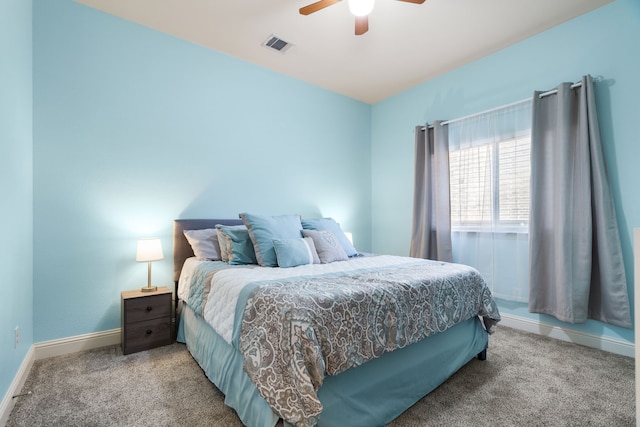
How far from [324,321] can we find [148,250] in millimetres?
1817

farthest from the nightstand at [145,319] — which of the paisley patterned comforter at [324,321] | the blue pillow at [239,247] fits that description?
the paisley patterned comforter at [324,321]

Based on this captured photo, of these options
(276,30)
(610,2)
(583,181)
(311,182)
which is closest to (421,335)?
(583,181)

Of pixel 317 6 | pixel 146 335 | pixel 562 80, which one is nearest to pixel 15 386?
pixel 146 335

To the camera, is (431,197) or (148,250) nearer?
(148,250)

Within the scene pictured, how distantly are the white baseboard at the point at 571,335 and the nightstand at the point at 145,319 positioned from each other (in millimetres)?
3226

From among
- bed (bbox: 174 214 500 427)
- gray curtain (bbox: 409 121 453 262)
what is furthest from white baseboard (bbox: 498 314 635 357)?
bed (bbox: 174 214 500 427)

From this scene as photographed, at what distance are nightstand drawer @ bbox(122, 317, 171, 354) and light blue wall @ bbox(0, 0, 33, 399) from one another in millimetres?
585

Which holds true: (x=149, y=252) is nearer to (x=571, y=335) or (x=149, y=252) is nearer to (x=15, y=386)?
(x=15, y=386)

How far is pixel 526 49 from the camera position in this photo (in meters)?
2.84

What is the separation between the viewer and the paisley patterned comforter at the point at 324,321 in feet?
3.79

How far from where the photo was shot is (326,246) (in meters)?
2.62

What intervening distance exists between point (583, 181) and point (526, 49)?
143 cm

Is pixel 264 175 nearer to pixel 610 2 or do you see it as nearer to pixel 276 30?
pixel 276 30

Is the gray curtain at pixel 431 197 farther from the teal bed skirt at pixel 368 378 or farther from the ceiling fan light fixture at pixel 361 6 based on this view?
the ceiling fan light fixture at pixel 361 6
